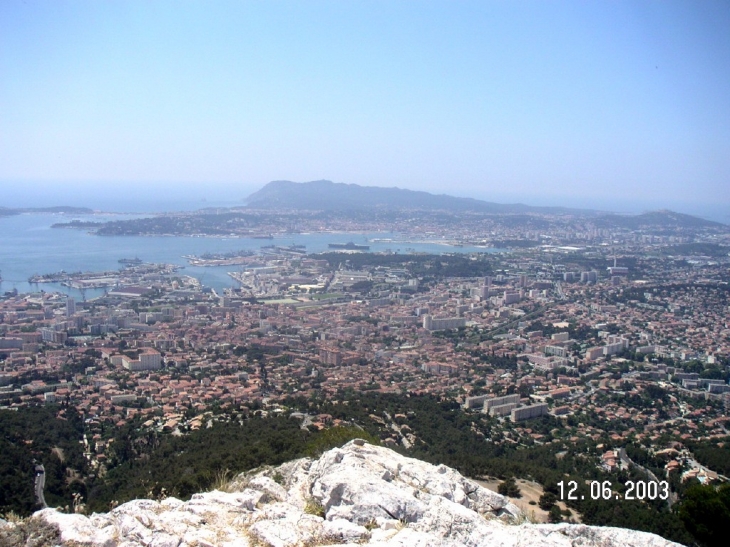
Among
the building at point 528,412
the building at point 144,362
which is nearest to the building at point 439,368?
the building at point 528,412

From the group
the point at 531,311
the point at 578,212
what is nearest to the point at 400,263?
the point at 531,311

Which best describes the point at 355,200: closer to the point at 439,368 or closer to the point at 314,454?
the point at 439,368

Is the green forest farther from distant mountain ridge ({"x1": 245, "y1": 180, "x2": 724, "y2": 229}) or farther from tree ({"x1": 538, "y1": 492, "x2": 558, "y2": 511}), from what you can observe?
distant mountain ridge ({"x1": 245, "y1": 180, "x2": 724, "y2": 229})

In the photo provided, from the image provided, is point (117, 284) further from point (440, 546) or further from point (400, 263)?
point (440, 546)

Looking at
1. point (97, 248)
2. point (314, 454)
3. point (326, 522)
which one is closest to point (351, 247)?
point (97, 248)

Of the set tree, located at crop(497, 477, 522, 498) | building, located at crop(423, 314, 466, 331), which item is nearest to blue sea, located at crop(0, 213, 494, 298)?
building, located at crop(423, 314, 466, 331)
